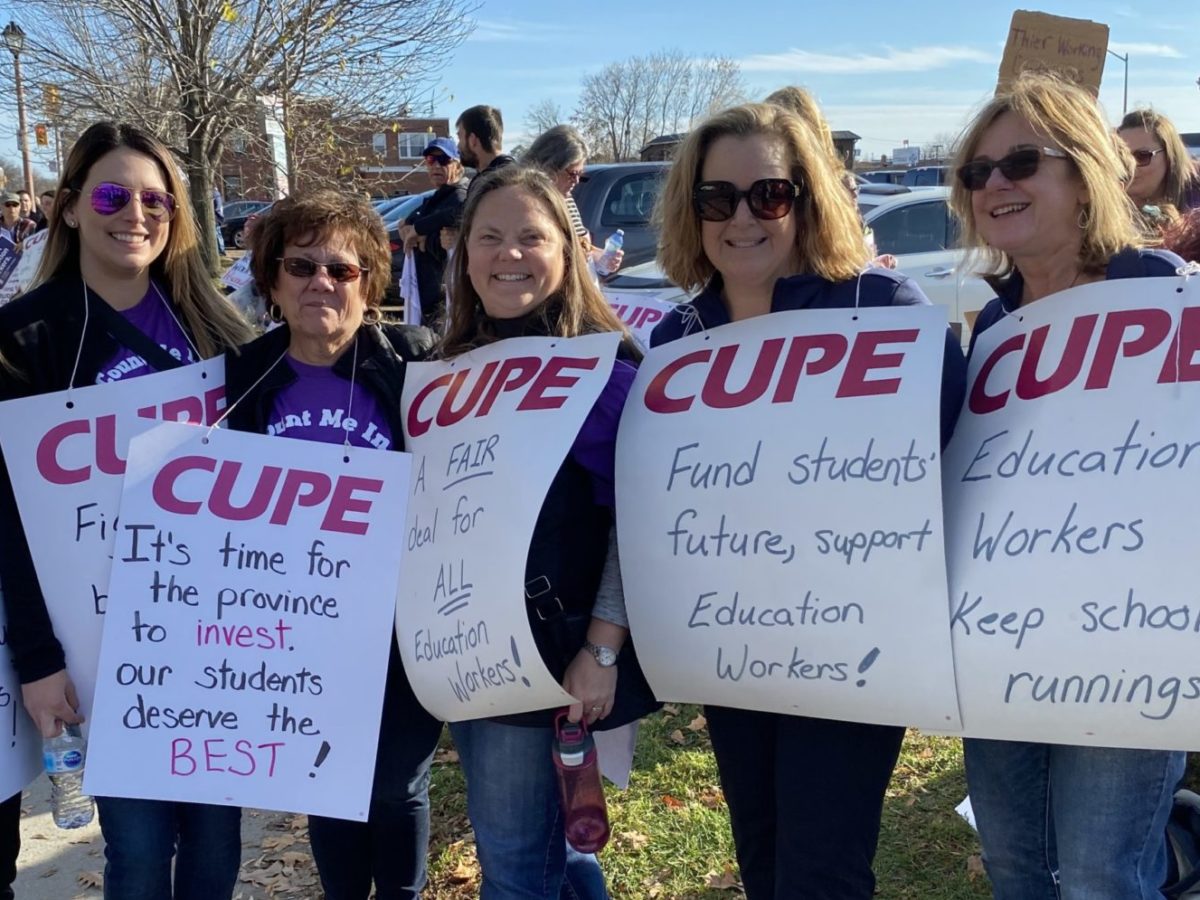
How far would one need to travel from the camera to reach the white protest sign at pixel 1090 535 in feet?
5.57

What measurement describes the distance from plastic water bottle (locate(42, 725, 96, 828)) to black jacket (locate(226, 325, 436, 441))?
801 millimetres

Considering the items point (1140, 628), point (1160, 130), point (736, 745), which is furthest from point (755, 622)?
point (1160, 130)

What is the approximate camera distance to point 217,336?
2434 millimetres

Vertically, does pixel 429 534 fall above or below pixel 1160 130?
below

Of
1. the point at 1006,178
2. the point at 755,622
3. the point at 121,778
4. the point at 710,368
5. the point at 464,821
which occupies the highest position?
the point at 1006,178

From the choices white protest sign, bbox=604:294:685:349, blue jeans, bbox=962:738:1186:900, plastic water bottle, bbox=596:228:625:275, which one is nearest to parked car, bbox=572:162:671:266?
plastic water bottle, bbox=596:228:625:275

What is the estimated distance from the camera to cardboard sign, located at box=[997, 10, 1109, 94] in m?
4.89

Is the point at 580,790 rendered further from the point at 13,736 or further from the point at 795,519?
the point at 13,736

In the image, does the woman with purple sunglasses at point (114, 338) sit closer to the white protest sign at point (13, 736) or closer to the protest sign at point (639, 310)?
the white protest sign at point (13, 736)

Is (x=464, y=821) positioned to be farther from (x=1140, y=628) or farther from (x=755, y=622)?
(x=1140, y=628)

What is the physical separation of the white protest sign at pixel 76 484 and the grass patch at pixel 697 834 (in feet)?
4.84

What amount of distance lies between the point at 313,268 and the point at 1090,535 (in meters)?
1.71

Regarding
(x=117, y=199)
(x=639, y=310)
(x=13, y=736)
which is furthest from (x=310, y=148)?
(x=13, y=736)

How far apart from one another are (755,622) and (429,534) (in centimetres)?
75
